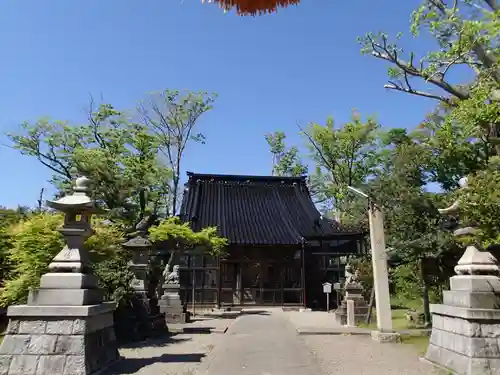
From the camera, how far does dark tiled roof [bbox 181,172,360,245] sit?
23.3 metres

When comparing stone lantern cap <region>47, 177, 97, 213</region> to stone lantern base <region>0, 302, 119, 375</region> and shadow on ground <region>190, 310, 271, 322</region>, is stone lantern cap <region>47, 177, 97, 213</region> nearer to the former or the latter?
stone lantern base <region>0, 302, 119, 375</region>

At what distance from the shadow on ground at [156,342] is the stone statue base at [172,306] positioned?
3637mm

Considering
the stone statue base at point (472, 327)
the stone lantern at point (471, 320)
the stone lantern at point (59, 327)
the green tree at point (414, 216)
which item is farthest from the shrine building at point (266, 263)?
the stone lantern at point (59, 327)

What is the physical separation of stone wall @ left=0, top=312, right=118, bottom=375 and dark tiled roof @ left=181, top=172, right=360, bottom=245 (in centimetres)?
1665

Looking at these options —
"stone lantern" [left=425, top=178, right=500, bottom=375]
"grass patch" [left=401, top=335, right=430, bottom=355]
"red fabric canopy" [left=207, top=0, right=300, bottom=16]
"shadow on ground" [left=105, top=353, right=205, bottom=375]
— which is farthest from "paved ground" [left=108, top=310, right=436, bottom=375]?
"red fabric canopy" [left=207, top=0, right=300, bottom=16]

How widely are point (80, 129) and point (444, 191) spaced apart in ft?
56.7

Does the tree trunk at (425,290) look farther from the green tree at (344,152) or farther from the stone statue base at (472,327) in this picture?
the green tree at (344,152)

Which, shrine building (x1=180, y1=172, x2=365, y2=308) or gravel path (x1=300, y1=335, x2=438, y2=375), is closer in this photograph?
gravel path (x1=300, y1=335, x2=438, y2=375)

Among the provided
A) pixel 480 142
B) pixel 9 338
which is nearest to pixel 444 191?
pixel 480 142

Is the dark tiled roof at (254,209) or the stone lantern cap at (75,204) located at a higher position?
the dark tiled roof at (254,209)

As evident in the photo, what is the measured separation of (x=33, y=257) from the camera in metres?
7.91

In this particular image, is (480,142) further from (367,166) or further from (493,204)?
(367,166)

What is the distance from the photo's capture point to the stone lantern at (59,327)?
543 cm

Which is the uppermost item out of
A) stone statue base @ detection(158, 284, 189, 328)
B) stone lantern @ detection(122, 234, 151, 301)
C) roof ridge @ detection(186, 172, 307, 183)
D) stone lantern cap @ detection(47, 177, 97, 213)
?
roof ridge @ detection(186, 172, 307, 183)
